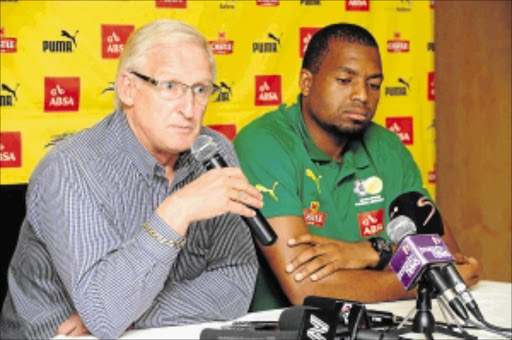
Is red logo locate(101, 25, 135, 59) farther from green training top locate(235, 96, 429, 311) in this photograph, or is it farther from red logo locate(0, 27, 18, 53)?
green training top locate(235, 96, 429, 311)

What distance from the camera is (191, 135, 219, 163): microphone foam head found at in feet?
6.06

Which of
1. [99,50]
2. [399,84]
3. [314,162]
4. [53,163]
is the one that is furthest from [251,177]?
[399,84]

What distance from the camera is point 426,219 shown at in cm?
161

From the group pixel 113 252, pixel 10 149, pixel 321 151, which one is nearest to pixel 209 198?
pixel 113 252

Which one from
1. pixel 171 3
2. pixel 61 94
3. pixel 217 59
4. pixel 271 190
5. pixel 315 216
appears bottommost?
pixel 315 216

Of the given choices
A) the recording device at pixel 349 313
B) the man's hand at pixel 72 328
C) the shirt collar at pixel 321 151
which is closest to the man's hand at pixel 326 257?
the shirt collar at pixel 321 151

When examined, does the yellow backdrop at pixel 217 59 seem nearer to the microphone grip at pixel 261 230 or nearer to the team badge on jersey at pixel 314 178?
the team badge on jersey at pixel 314 178

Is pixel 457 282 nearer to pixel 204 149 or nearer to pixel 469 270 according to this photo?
pixel 204 149

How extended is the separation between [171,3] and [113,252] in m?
2.25

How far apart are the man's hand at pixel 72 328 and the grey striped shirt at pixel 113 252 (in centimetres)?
2

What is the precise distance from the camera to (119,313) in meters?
1.76

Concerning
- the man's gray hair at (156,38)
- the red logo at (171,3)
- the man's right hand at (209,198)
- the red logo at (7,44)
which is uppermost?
the red logo at (171,3)

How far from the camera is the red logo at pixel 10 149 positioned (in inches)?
139

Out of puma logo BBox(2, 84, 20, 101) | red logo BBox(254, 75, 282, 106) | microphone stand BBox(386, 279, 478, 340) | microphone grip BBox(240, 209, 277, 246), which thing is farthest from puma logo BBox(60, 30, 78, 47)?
microphone stand BBox(386, 279, 478, 340)
